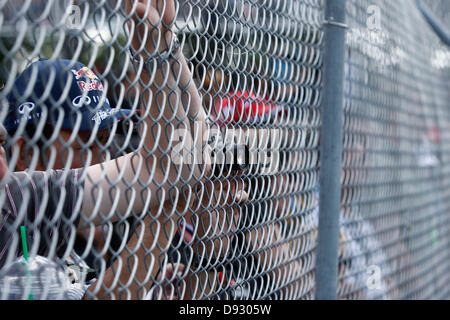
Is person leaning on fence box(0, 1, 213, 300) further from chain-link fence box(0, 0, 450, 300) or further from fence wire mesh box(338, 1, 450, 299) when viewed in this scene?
fence wire mesh box(338, 1, 450, 299)

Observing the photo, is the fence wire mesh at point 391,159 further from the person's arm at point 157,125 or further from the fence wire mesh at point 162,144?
the person's arm at point 157,125

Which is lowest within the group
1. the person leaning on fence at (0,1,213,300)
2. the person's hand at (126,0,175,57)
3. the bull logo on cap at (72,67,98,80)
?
the person leaning on fence at (0,1,213,300)

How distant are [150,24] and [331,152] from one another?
1.21 m

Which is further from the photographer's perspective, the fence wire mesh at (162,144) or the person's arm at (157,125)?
the person's arm at (157,125)

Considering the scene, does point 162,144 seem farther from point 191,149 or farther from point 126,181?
point 126,181

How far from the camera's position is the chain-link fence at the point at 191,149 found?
123cm

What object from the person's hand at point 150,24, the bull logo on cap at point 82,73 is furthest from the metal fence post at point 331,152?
the bull logo on cap at point 82,73

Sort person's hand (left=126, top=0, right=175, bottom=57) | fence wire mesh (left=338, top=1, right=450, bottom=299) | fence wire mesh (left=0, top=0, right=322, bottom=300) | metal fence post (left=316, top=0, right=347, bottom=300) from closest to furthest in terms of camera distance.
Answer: fence wire mesh (left=0, top=0, right=322, bottom=300) → person's hand (left=126, top=0, right=175, bottom=57) → metal fence post (left=316, top=0, right=347, bottom=300) → fence wire mesh (left=338, top=1, right=450, bottom=299)

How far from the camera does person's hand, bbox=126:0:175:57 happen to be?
1.39 meters

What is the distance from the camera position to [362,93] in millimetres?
3021

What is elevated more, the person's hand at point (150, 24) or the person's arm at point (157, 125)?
the person's hand at point (150, 24)

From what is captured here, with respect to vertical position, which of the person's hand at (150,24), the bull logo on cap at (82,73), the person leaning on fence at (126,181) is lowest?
the person leaning on fence at (126,181)

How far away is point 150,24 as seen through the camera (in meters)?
1.45

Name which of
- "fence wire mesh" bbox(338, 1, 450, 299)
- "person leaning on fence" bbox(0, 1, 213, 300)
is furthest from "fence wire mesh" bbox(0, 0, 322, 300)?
"fence wire mesh" bbox(338, 1, 450, 299)
